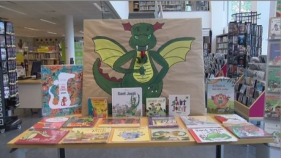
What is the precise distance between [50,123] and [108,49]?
2.26 feet

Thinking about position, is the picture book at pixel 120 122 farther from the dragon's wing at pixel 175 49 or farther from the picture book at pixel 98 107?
the dragon's wing at pixel 175 49

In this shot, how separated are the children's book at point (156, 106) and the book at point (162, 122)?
6 cm

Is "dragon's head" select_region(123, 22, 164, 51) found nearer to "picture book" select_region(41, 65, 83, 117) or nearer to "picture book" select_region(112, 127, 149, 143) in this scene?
"picture book" select_region(41, 65, 83, 117)

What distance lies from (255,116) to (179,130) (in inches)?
87.9

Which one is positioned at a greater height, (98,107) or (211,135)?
(98,107)

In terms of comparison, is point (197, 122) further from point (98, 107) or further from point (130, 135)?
point (98, 107)

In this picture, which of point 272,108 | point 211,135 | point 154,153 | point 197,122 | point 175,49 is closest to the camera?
point 211,135

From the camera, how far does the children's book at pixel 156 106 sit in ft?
5.44

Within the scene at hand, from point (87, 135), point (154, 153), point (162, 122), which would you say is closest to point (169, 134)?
point (162, 122)

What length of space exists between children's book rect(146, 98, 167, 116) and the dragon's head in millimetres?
410

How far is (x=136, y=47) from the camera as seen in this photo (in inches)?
68.0

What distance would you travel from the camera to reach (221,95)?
1.69 metres

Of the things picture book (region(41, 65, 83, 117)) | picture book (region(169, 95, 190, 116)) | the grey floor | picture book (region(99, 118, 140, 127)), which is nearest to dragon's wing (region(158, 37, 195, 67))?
picture book (region(169, 95, 190, 116))

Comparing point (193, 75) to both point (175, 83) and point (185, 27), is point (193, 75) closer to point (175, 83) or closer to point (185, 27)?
point (175, 83)
